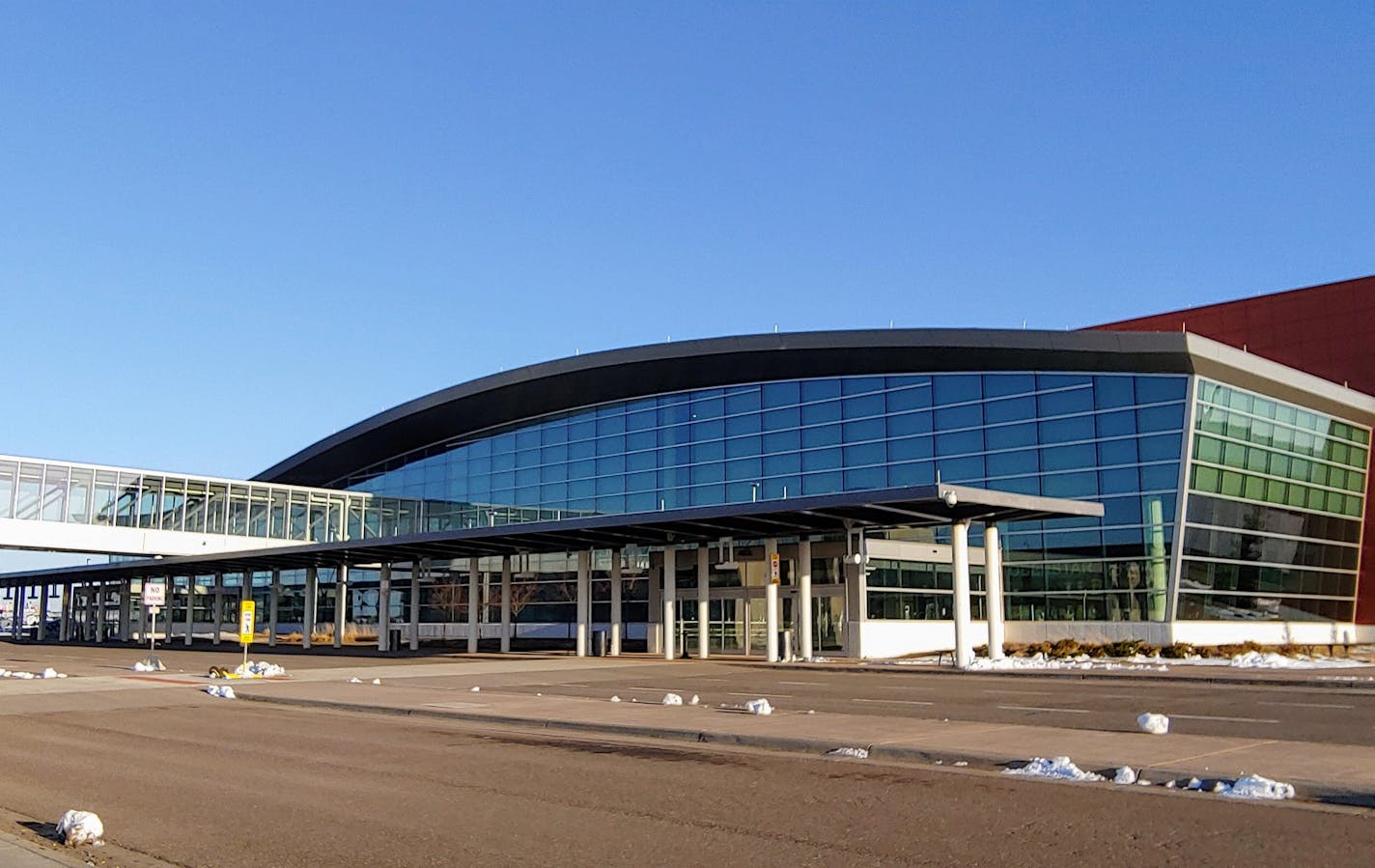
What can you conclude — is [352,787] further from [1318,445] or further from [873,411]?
[1318,445]

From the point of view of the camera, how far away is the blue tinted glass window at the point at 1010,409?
4300 cm

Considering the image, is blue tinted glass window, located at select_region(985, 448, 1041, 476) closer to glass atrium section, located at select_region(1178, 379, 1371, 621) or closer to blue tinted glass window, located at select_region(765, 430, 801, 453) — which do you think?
glass atrium section, located at select_region(1178, 379, 1371, 621)

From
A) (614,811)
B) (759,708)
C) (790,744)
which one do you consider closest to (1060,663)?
(759,708)

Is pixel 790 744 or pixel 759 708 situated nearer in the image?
pixel 790 744

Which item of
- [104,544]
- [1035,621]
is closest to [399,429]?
[104,544]

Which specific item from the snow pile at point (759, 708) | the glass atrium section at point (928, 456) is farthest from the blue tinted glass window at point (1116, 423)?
the snow pile at point (759, 708)

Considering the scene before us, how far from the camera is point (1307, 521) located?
1754 inches

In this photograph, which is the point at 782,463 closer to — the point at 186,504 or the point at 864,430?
the point at 864,430

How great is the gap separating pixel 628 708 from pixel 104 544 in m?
38.5

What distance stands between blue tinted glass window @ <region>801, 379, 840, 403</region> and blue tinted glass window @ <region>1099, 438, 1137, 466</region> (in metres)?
10.9

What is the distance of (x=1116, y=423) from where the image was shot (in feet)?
134

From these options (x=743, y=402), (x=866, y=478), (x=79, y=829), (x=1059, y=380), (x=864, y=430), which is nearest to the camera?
(x=79, y=829)

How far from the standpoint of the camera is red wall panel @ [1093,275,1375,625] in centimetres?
4497

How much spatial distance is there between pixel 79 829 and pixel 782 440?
42.1m
